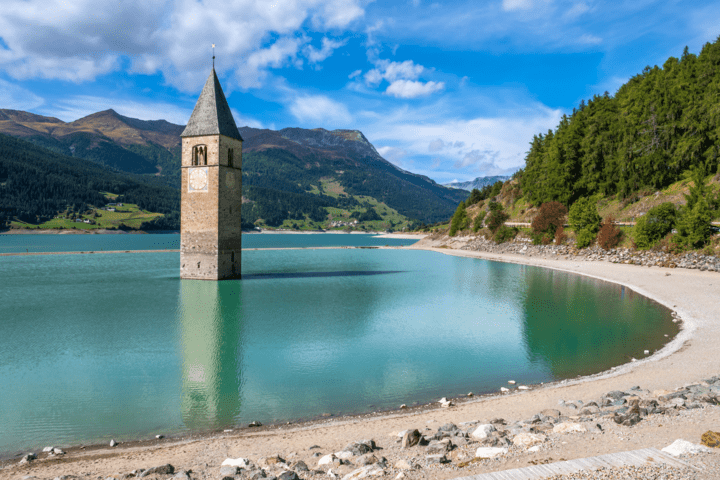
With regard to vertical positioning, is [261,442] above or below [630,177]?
below

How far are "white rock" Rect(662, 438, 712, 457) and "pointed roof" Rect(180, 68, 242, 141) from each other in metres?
38.9

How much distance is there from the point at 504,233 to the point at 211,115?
189 feet

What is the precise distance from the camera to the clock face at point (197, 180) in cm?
4031

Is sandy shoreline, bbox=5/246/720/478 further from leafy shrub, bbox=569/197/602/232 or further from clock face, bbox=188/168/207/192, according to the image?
leafy shrub, bbox=569/197/602/232

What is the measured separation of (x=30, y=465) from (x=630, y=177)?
66.3m

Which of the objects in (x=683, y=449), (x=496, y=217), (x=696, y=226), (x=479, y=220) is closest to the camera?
(x=683, y=449)

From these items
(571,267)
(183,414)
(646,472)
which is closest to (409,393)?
(183,414)

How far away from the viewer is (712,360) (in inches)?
597

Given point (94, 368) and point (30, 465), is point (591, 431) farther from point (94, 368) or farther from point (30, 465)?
point (94, 368)

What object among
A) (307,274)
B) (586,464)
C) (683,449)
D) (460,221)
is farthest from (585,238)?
(586,464)

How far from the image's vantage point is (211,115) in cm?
4081

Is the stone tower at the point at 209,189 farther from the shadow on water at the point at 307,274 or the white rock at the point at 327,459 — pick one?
the white rock at the point at 327,459

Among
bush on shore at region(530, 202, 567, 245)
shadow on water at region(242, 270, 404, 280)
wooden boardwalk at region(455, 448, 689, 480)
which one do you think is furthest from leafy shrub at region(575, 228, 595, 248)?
wooden boardwalk at region(455, 448, 689, 480)

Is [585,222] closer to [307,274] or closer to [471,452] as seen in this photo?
[307,274]
